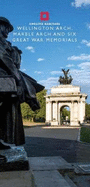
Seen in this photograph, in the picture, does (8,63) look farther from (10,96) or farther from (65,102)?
(65,102)

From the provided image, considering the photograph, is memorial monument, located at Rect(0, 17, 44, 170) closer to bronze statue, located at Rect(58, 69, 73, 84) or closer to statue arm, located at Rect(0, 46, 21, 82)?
statue arm, located at Rect(0, 46, 21, 82)

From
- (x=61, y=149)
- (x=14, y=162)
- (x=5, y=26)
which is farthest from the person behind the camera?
(x=61, y=149)

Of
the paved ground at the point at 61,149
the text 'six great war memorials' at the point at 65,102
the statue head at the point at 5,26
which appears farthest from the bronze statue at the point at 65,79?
the statue head at the point at 5,26

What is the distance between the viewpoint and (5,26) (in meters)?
4.83

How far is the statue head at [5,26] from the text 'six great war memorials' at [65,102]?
53.2 metres

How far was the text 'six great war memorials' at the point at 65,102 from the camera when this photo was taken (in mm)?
58344

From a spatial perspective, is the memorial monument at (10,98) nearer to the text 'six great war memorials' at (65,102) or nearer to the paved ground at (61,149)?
the paved ground at (61,149)

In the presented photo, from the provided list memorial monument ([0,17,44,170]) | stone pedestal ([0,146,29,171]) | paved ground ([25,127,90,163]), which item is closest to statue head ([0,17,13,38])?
memorial monument ([0,17,44,170])

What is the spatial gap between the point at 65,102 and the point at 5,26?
57.1 m

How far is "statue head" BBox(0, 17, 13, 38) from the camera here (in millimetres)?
4703

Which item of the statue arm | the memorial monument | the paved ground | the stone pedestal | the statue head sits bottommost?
the paved ground

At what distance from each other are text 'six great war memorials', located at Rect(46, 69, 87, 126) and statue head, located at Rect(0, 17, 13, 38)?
174ft

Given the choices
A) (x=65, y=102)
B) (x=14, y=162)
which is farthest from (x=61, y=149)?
(x=65, y=102)

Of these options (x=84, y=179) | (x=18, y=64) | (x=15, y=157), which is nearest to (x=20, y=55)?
(x=18, y=64)
